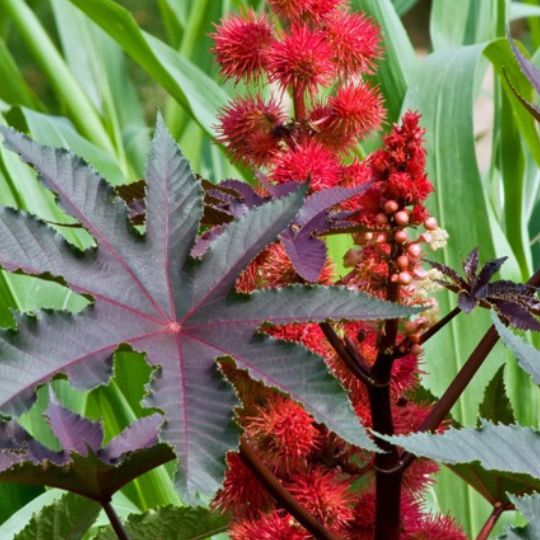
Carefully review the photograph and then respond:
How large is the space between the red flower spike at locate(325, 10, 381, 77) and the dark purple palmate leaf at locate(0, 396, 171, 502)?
24cm

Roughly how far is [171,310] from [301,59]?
0.20 meters

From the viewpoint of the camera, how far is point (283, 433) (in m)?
0.55

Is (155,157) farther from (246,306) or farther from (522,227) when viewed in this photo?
(522,227)

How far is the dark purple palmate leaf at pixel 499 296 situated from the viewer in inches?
19.8

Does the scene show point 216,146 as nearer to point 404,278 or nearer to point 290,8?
point 290,8

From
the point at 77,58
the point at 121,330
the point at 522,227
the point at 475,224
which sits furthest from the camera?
the point at 77,58

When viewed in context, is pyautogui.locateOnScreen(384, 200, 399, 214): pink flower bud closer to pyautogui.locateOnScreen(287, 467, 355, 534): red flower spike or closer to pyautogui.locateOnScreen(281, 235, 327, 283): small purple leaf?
pyautogui.locateOnScreen(281, 235, 327, 283): small purple leaf

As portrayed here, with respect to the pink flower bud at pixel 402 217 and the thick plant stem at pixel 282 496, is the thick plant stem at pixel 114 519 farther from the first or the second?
the pink flower bud at pixel 402 217

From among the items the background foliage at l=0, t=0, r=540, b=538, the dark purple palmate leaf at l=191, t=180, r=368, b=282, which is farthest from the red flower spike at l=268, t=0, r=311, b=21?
the background foliage at l=0, t=0, r=540, b=538

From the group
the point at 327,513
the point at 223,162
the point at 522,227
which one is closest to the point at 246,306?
the point at 327,513

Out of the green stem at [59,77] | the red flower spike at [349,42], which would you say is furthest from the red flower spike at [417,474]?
the green stem at [59,77]

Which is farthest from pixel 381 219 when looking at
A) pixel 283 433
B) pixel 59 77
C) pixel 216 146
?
pixel 59 77

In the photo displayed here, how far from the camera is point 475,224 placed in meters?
1.17

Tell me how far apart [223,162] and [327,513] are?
99 cm
